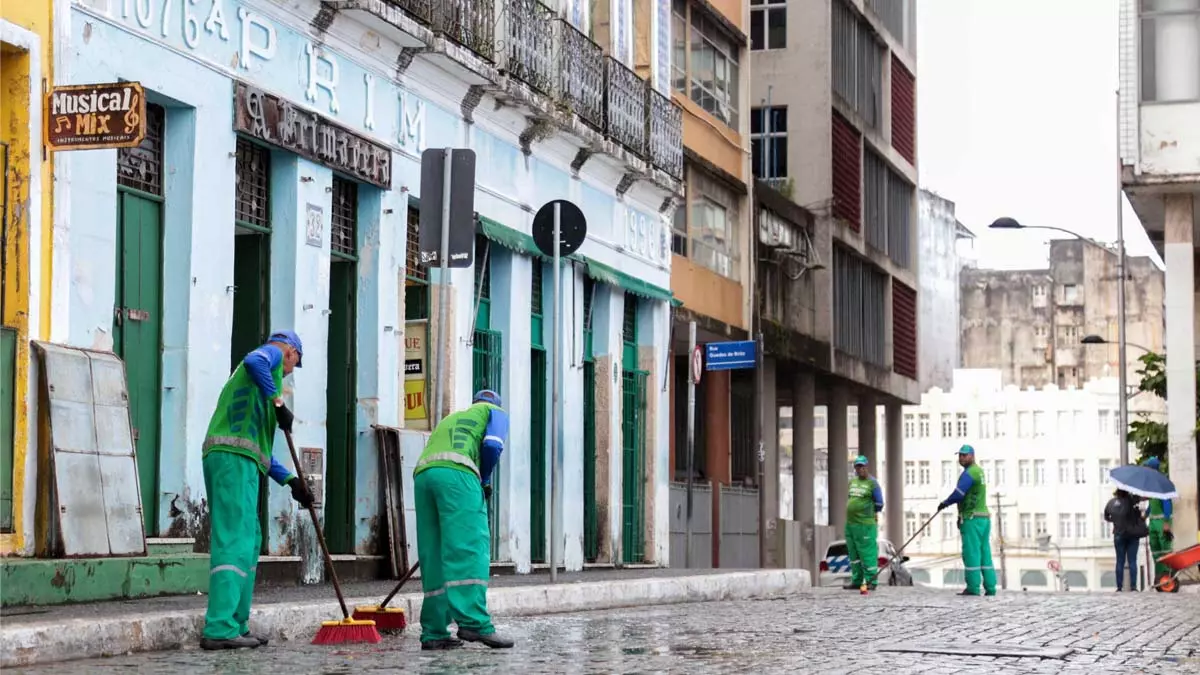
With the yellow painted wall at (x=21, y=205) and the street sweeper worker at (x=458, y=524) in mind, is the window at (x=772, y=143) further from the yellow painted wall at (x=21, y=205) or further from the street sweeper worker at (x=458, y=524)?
the street sweeper worker at (x=458, y=524)

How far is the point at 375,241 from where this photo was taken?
750 inches

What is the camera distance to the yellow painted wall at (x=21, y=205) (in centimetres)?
1309

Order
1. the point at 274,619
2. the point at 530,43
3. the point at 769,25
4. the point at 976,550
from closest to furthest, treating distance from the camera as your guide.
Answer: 1. the point at 274,619
2. the point at 530,43
3. the point at 976,550
4. the point at 769,25

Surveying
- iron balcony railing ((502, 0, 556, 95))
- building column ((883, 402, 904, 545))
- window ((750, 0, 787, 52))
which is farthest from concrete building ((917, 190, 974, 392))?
iron balcony railing ((502, 0, 556, 95))

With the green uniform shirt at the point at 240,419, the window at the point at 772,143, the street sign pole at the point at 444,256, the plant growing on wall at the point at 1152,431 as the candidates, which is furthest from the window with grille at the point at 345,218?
the window at the point at 772,143

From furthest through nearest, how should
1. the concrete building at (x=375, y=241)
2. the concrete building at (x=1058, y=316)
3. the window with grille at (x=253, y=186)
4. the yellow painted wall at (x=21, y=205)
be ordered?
1. the concrete building at (x=1058, y=316)
2. the window with grille at (x=253, y=186)
3. the concrete building at (x=375, y=241)
4. the yellow painted wall at (x=21, y=205)

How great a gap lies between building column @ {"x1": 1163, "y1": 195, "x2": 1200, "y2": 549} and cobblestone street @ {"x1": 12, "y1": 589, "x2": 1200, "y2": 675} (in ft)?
48.6

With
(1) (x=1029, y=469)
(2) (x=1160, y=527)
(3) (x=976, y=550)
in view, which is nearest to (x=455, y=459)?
(3) (x=976, y=550)

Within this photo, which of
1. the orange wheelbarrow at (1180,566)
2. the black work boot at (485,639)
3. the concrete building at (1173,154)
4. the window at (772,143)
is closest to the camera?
the black work boot at (485,639)

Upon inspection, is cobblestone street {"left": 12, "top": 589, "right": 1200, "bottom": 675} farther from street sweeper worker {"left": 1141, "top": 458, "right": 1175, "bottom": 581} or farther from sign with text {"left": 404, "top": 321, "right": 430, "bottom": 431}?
street sweeper worker {"left": 1141, "top": 458, "right": 1175, "bottom": 581}

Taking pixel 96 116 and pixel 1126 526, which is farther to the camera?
pixel 1126 526

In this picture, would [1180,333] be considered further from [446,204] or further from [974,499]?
[446,204]

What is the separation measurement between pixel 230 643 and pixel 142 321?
14.6 ft

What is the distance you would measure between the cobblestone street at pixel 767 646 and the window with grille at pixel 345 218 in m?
4.04
